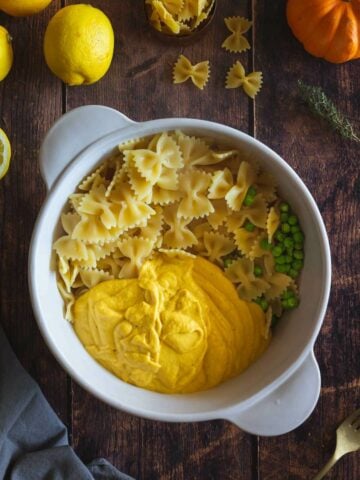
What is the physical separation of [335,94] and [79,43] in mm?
725

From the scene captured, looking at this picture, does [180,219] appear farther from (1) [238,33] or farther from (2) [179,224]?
(1) [238,33]

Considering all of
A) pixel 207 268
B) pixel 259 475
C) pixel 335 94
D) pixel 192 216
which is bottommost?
pixel 259 475

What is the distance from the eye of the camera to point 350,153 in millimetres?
1979

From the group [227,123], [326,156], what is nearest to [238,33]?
[227,123]

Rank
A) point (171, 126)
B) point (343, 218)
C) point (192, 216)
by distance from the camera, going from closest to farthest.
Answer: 1. point (171, 126)
2. point (192, 216)
3. point (343, 218)

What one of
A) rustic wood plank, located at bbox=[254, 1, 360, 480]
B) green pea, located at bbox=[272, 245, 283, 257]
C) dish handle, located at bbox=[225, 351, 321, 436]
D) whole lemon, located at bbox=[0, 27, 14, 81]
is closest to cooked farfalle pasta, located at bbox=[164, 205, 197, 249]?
green pea, located at bbox=[272, 245, 283, 257]

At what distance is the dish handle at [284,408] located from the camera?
175 centimetres

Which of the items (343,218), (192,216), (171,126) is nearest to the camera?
(171,126)

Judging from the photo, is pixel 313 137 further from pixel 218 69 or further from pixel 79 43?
pixel 79 43

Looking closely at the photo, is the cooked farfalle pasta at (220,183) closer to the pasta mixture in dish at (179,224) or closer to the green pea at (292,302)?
the pasta mixture in dish at (179,224)

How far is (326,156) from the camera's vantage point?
1974 millimetres

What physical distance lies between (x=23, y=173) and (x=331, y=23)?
3.03 ft

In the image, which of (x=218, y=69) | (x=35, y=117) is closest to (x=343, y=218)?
(x=218, y=69)

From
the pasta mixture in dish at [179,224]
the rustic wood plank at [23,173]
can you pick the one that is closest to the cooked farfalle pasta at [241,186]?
the pasta mixture in dish at [179,224]
